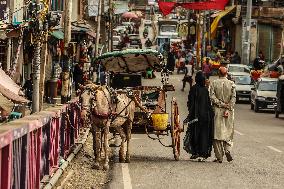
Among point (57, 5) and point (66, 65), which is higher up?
point (57, 5)

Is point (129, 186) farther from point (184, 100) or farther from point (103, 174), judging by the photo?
point (184, 100)

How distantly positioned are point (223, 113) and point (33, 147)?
21.8 ft

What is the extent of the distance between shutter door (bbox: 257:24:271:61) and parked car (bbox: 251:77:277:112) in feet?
81.1

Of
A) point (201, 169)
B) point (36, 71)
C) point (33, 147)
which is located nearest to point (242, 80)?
point (36, 71)

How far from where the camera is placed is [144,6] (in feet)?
562

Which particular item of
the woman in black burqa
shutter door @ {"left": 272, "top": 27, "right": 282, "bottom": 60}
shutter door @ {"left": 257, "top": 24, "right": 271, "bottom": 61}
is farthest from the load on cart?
shutter door @ {"left": 257, "top": 24, "right": 271, "bottom": 61}

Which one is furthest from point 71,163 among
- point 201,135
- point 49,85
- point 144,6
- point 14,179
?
point 144,6

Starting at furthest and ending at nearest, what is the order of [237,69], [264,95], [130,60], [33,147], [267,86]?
[237,69]
[267,86]
[264,95]
[130,60]
[33,147]

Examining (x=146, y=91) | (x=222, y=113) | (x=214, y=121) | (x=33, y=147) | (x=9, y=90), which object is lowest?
(x=214, y=121)

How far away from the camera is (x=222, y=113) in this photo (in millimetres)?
17703

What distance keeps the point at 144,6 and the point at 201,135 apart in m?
155

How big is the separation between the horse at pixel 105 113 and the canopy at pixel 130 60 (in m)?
2.48

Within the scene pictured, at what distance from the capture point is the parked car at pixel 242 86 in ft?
149

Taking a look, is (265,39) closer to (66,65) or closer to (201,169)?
(66,65)
